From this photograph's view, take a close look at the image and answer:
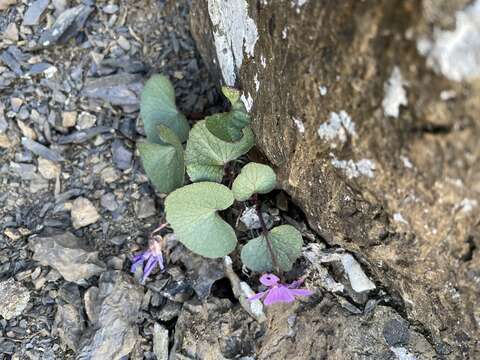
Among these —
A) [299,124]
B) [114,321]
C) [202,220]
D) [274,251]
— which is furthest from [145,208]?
[299,124]

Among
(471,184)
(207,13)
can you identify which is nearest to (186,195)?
(207,13)

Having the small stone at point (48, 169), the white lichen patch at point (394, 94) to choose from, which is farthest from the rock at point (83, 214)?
the white lichen patch at point (394, 94)

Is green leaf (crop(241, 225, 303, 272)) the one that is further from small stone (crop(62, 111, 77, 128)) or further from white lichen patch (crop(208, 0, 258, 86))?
small stone (crop(62, 111, 77, 128))

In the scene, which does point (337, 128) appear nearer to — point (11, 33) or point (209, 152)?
point (209, 152)

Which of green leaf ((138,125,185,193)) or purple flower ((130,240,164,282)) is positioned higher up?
green leaf ((138,125,185,193))

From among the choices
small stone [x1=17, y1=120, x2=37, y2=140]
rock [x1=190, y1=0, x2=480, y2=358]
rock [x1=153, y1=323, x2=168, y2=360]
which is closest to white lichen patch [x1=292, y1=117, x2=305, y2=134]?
A: rock [x1=190, y1=0, x2=480, y2=358]

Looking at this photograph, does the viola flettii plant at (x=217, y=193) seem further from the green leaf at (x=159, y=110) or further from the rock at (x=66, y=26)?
the rock at (x=66, y=26)

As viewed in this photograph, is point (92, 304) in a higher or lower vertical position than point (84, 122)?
lower
